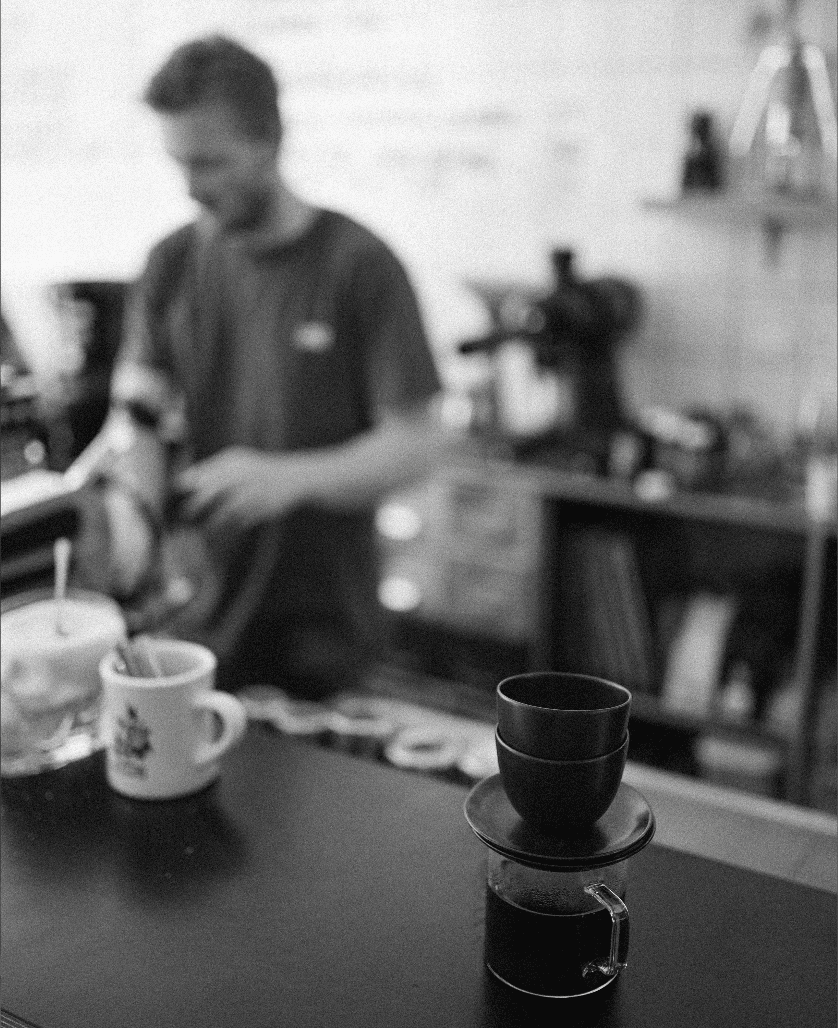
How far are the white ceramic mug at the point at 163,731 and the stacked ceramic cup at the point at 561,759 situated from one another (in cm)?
38

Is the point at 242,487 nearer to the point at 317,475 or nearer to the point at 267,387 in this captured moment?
the point at 317,475

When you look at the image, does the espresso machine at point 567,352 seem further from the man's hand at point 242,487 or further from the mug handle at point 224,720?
the mug handle at point 224,720

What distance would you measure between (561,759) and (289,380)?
1692 mm

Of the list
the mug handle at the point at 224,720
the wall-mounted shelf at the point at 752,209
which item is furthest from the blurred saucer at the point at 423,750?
the wall-mounted shelf at the point at 752,209

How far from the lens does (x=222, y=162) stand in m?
2.26

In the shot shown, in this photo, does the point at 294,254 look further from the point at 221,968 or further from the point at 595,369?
the point at 221,968

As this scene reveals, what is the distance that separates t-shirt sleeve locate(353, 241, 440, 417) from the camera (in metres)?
2.38

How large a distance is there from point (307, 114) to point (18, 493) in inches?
120

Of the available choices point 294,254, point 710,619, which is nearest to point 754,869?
point 294,254

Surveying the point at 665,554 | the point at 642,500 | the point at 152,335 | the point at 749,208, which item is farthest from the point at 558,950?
the point at 665,554

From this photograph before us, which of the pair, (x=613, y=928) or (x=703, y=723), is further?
(x=703, y=723)

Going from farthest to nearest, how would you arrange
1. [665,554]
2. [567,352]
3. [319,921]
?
[665,554] < [567,352] < [319,921]

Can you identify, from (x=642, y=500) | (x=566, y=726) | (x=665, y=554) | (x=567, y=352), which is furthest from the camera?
(x=665, y=554)

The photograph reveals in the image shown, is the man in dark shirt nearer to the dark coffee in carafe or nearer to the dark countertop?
the dark countertop
